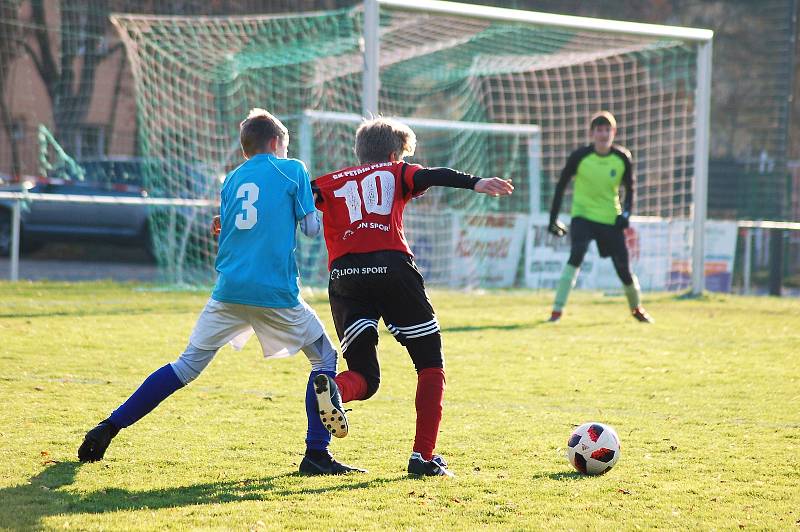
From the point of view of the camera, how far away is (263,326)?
4938mm

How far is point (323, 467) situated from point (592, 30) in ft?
32.5

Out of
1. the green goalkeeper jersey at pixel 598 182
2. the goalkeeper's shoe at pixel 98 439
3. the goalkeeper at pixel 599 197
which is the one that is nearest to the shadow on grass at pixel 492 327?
the goalkeeper at pixel 599 197

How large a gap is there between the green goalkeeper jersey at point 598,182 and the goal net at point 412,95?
275cm

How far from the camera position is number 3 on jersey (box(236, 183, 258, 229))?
4.78 metres

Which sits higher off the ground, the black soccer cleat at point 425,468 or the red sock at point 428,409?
the red sock at point 428,409

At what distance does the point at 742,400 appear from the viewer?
6891mm

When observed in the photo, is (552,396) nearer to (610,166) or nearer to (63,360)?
(63,360)

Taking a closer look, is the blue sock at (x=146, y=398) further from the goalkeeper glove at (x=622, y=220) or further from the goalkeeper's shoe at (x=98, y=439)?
the goalkeeper glove at (x=622, y=220)

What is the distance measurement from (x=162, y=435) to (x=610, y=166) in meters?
6.66

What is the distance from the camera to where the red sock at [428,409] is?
4750 millimetres

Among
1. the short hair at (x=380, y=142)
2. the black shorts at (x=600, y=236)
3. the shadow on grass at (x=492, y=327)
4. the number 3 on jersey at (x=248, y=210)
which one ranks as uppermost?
the short hair at (x=380, y=142)

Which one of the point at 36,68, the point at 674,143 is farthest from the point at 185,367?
the point at 36,68

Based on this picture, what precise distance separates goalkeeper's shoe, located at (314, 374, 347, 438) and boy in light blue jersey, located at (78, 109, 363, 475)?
0.36 meters

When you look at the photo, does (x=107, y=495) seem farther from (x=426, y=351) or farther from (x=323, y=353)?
Answer: (x=426, y=351)
